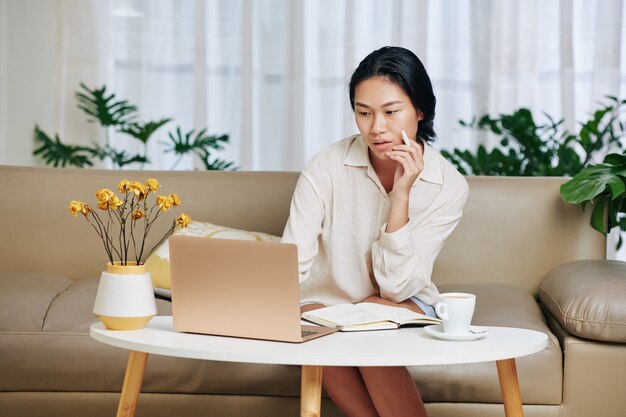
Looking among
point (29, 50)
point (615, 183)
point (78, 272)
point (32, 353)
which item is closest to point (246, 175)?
point (78, 272)

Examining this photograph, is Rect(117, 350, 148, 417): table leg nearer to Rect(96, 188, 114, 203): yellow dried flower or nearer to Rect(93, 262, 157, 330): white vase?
Rect(93, 262, 157, 330): white vase

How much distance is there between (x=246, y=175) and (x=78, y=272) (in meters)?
0.64

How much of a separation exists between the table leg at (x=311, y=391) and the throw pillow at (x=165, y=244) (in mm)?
1100

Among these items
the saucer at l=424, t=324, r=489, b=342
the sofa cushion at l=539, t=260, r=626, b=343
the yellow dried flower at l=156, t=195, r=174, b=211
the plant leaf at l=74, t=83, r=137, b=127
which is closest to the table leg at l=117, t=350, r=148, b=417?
the yellow dried flower at l=156, t=195, r=174, b=211

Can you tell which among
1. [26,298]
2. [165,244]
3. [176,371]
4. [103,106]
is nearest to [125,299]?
[176,371]

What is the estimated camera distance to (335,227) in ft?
7.05

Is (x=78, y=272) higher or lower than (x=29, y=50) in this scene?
lower

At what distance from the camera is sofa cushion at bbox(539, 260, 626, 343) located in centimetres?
206

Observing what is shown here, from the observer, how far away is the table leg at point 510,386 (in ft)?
5.36

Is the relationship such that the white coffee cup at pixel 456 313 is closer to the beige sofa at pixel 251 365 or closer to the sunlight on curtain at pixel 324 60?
the beige sofa at pixel 251 365

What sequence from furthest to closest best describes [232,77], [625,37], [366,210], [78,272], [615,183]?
[232,77] < [625,37] < [78,272] < [615,183] < [366,210]

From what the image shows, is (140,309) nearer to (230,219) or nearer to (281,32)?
(230,219)

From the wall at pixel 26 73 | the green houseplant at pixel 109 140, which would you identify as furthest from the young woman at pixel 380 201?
the wall at pixel 26 73

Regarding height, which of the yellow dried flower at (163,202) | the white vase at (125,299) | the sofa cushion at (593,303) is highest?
the yellow dried flower at (163,202)
